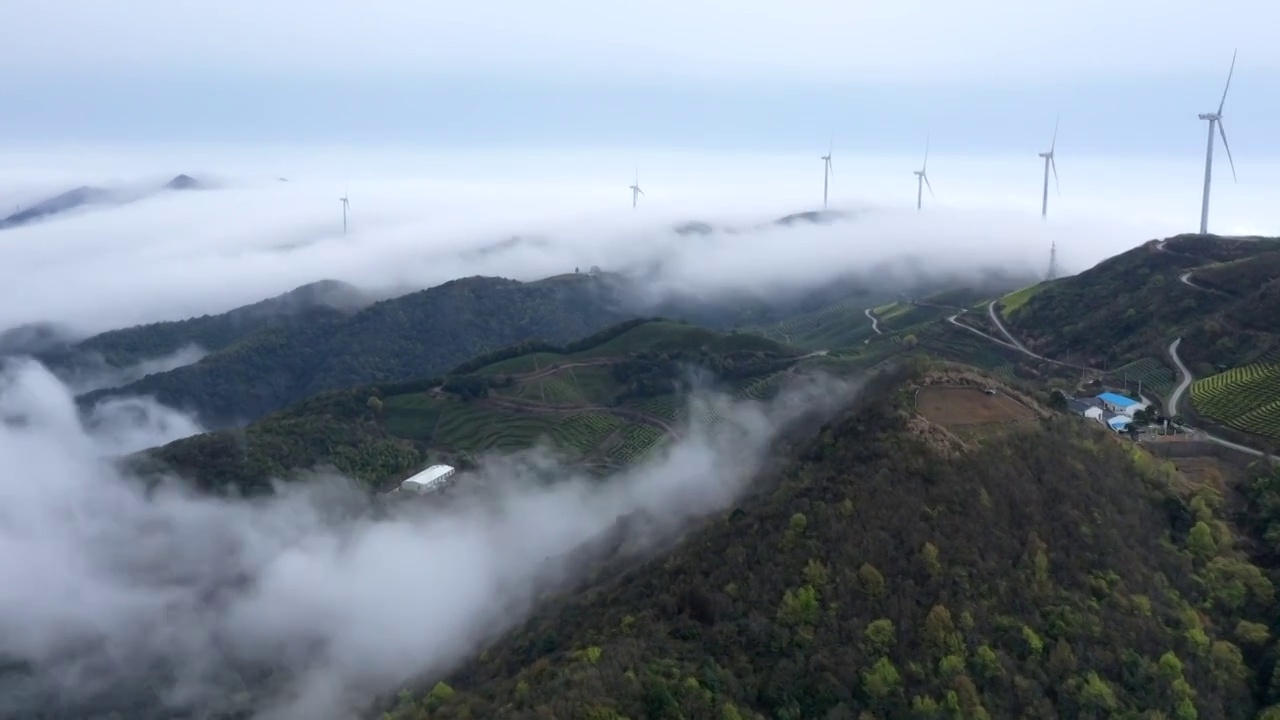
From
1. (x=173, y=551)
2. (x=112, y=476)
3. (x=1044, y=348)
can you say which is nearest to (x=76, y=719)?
(x=173, y=551)

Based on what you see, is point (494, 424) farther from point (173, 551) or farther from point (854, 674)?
point (854, 674)

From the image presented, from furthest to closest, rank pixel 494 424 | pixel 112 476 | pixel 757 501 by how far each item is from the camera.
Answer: pixel 494 424
pixel 112 476
pixel 757 501

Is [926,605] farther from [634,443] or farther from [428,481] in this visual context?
[634,443]

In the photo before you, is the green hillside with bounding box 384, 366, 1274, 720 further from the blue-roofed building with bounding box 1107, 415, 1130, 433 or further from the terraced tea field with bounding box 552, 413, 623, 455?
the terraced tea field with bounding box 552, 413, 623, 455

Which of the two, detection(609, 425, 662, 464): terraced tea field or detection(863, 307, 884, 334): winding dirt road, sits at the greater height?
detection(609, 425, 662, 464): terraced tea field

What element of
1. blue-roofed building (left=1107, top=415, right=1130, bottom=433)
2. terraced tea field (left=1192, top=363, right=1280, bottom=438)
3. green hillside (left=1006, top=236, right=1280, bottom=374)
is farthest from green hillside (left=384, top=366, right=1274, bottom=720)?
green hillside (left=1006, top=236, right=1280, bottom=374)

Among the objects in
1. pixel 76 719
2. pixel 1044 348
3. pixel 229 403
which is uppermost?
pixel 1044 348
